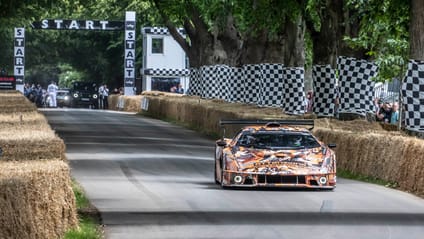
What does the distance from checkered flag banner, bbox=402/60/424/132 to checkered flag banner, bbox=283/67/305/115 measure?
13742mm

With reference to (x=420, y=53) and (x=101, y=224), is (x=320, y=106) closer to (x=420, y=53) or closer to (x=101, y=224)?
(x=420, y=53)

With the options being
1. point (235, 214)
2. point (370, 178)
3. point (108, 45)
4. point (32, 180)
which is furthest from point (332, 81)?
point (108, 45)

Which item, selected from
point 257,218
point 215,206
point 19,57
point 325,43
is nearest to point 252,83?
point 325,43

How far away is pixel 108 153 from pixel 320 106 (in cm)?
773

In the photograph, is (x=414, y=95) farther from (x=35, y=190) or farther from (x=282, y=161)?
(x=35, y=190)

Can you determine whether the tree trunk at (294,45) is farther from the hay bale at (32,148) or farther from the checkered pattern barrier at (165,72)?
the checkered pattern barrier at (165,72)

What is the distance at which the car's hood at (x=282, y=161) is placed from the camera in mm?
20516

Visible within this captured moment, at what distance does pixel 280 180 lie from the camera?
20.5m

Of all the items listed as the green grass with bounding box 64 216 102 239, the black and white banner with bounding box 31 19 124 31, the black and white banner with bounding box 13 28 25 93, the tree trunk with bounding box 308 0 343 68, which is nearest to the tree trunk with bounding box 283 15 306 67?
the tree trunk with bounding box 308 0 343 68

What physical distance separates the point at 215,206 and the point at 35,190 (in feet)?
20.4

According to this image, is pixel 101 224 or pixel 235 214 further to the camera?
pixel 235 214

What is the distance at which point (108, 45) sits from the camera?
340 ft

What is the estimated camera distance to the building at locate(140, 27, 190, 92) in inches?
3551

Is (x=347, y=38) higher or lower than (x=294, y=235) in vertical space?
higher
